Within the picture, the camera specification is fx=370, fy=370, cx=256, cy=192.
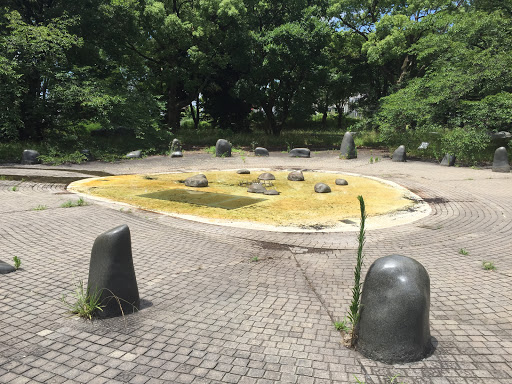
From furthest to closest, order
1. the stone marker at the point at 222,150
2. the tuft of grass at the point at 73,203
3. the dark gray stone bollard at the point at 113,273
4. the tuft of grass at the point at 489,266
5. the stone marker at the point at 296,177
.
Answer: the stone marker at the point at 222,150 → the stone marker at the point at 296,177 → the tuft of grass at the point at 73,203 → the tuft of grass at the point at 489,266 → the dark gray stone bollard at the point at 113,273

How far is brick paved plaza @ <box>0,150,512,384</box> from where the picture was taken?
115 inches

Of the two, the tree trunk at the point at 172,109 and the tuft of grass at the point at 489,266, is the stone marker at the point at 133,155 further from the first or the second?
the tuft of grass at the point at 489,266

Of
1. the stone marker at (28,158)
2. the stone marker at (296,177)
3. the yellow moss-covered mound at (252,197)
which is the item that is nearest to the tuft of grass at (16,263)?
the yellow moss-covered mound at (252,197)

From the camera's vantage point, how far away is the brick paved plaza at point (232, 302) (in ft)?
9.55

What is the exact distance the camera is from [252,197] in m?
9.91

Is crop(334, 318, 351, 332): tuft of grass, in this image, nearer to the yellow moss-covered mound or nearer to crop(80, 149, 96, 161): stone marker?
the yellow moss-covered mound

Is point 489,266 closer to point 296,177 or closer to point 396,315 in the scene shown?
point 396,315

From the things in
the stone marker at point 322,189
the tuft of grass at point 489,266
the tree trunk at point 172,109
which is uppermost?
the tree trunk at point 172,109

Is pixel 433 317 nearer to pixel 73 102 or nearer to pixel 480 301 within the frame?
pixel 480 301

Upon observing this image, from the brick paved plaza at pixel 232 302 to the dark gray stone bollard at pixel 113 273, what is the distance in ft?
0.49

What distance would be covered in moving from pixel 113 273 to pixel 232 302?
129 centimetres

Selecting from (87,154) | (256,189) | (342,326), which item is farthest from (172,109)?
(342,326)

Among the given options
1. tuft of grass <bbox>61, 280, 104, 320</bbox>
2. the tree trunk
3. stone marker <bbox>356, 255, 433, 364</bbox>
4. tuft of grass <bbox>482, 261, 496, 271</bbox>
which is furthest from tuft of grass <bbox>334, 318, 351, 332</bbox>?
the tree trunk

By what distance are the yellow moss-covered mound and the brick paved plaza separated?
98cm
